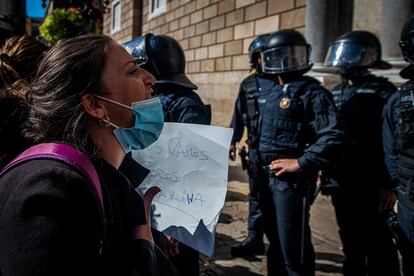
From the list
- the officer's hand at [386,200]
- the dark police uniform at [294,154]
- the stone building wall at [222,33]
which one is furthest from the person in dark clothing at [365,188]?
the stone building wall at [222,33]

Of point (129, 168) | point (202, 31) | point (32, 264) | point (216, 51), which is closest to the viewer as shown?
point (32, 264)

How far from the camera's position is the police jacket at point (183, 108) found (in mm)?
2264

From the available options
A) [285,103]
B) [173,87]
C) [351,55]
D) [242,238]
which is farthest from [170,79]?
[242,238]

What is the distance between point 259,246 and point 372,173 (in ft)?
4.10

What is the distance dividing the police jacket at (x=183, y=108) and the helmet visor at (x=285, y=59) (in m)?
0.75

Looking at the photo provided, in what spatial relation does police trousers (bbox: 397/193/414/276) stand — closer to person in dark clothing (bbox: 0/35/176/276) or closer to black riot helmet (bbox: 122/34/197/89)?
black riot helmet (bbox: 122/34/197/89)

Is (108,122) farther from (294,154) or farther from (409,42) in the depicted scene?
(409,42)

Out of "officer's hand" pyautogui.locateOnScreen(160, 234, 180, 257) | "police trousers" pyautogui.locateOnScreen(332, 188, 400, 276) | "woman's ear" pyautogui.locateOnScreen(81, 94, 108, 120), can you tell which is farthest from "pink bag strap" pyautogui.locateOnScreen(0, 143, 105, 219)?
"police trousers" pyautogui.locateOnScreen(332, 188, 400, 276)

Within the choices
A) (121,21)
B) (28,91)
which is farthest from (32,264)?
(121,21)

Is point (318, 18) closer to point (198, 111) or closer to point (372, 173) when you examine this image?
point (372, 173)

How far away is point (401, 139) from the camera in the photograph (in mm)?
2209

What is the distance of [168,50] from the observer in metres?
2.46

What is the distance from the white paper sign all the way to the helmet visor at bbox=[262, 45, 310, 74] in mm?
1561

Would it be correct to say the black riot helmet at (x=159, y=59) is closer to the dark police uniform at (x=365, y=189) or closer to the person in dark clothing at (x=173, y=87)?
the person in dark clothing at (x=173, y=87)
